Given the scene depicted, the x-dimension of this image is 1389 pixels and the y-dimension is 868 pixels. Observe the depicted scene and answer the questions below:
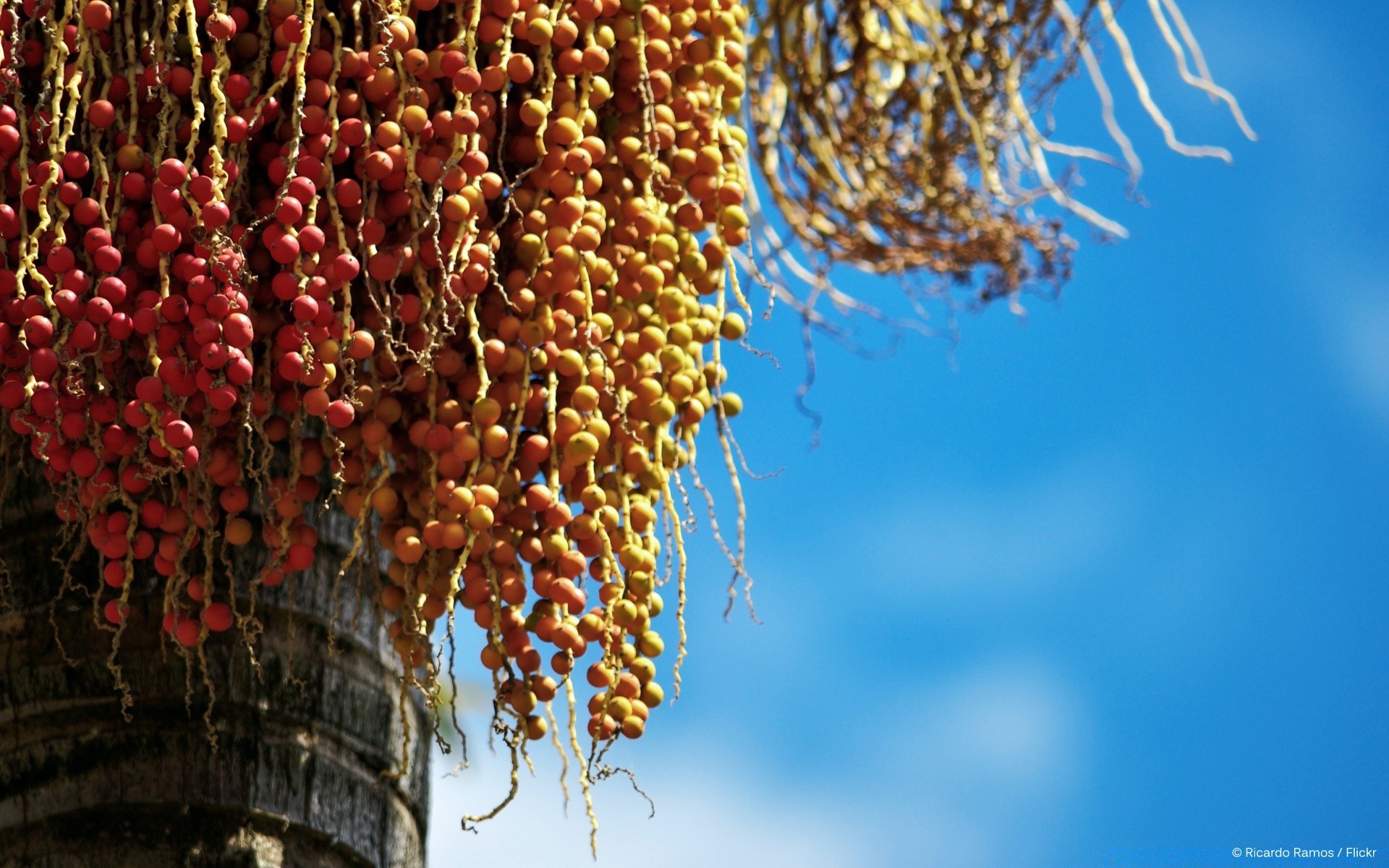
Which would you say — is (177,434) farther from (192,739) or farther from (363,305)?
(192,739)

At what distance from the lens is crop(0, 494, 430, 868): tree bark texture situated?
1634mm

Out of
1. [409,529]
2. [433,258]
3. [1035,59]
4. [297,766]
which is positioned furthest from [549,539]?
[1035,59]

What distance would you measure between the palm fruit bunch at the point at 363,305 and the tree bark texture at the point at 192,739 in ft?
0.41

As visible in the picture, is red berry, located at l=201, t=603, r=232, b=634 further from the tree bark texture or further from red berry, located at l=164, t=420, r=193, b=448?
red berry, located at l=164, t=420, r=193, b=448

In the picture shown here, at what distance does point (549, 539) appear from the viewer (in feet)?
5.03

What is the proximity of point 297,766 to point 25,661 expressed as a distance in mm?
288

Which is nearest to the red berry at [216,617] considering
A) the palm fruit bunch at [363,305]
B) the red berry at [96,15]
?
the palm fruit bunch at [363,305]

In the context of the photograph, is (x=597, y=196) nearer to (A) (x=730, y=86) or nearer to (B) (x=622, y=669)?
(A) (x=730, y=86)

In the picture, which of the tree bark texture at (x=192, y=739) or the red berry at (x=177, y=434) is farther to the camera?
the tree bark texture at (x=192, y=739)

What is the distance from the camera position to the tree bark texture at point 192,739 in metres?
1.63

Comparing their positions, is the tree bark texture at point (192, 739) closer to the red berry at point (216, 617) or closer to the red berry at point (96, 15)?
the red berry at point (216, 617)

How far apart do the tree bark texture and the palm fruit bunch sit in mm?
125

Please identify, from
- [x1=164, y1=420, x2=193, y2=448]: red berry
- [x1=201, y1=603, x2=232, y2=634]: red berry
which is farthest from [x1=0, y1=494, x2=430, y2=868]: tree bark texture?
[x1=164, y1=420, x2=193, y2=448]: red berry

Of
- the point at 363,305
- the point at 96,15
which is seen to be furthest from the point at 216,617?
the point at 96,15
